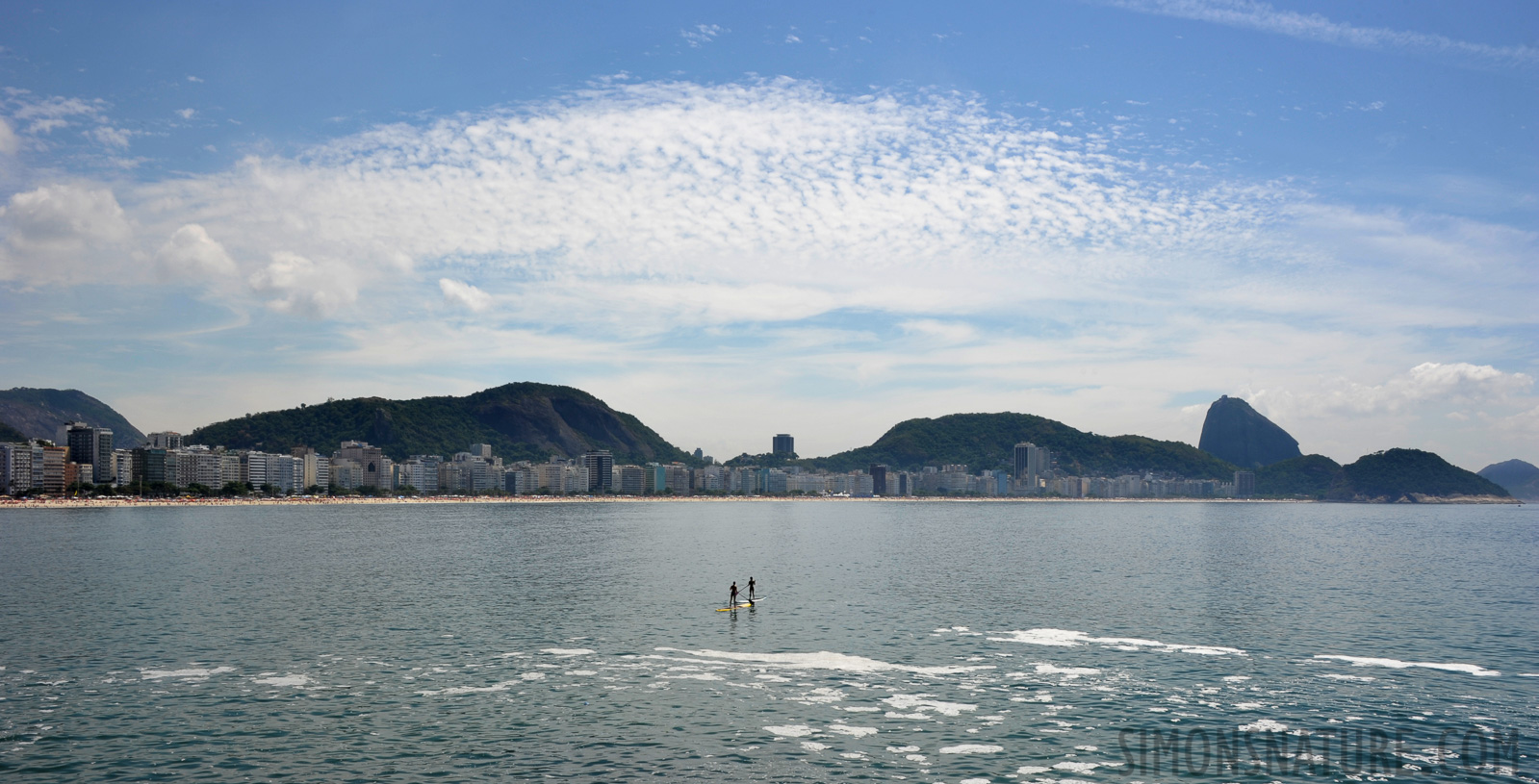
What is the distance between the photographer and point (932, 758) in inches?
1172

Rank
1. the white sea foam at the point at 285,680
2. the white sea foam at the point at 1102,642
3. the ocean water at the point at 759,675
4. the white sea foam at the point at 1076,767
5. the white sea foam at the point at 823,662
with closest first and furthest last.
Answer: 1. the white sea foam at the point at 1076,767
2. the ocean water at the point at 759,675
3. the white sea foam at the point at 285,680
4. the white sea foam at the point at 823,662
5. the white sea foam at the point at 1102,642

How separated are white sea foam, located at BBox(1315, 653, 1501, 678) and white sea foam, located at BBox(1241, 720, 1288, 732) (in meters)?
14.6

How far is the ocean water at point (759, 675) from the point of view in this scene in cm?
2966

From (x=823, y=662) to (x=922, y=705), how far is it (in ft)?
29.6

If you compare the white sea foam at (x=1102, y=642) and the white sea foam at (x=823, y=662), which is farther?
the white sea foam at (x=1102, y=642)

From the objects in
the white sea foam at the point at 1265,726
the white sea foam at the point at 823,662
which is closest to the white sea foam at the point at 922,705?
the white sea foam at the point at 823,662

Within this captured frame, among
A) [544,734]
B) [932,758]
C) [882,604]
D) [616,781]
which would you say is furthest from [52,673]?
[882,604]

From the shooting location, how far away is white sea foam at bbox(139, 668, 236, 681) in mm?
40250

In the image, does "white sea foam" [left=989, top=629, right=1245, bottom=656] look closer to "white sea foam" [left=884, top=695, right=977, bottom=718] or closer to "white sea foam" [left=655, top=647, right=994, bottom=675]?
"white sea foam" [left=655, top=647, right=994, bottom=675]

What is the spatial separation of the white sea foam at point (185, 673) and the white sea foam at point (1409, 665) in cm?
5345

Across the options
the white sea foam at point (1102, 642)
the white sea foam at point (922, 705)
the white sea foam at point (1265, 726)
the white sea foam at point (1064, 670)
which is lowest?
the white sea foam at point (1102, 642)

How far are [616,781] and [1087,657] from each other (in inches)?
1109

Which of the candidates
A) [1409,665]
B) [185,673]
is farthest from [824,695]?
[1409,665]

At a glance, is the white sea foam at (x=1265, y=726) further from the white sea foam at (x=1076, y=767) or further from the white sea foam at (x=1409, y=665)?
the white sea foam at (x=1409, y=665)
